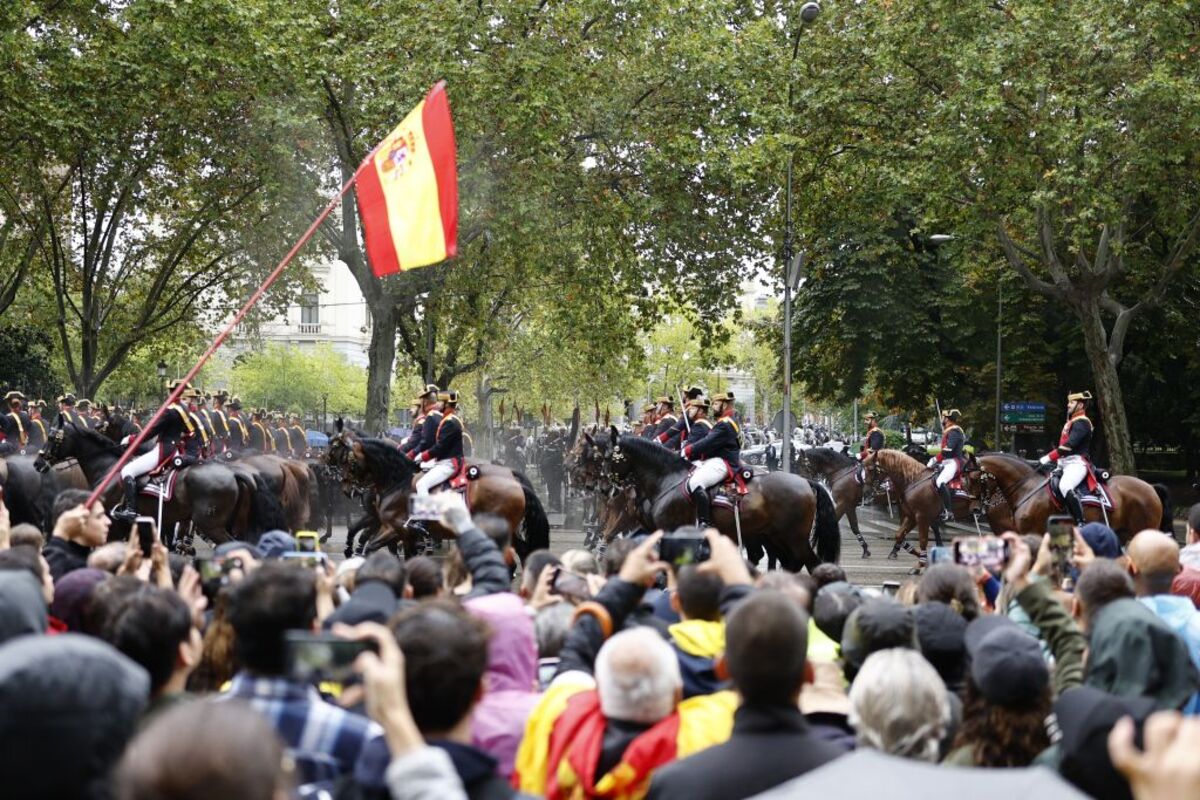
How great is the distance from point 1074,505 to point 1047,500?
57cm

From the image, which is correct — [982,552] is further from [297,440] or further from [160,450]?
[297,440]

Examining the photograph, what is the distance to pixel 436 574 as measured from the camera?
6.19 metres

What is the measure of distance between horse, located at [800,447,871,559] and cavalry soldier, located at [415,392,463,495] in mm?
9761

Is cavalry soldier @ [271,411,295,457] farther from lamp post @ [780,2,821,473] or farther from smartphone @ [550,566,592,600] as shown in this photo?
smartphone @ [550,566,592,600]

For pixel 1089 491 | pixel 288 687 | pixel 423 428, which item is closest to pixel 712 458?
pixel 423 428

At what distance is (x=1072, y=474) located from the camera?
18.5 meters

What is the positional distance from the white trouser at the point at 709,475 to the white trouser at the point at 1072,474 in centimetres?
522

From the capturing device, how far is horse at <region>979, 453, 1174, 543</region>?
18781mm

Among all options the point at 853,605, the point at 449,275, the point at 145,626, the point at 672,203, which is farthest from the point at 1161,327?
the point at 145,626

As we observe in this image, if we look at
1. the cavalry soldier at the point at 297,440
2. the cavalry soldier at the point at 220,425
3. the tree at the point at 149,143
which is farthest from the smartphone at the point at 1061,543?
the cavalry soldier at the point at 297,440

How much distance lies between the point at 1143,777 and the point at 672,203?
2675cm

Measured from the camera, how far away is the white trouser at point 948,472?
72.6ft

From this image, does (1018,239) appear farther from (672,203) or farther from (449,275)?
(449,275)

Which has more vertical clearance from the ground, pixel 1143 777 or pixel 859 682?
pixel 1143 777
